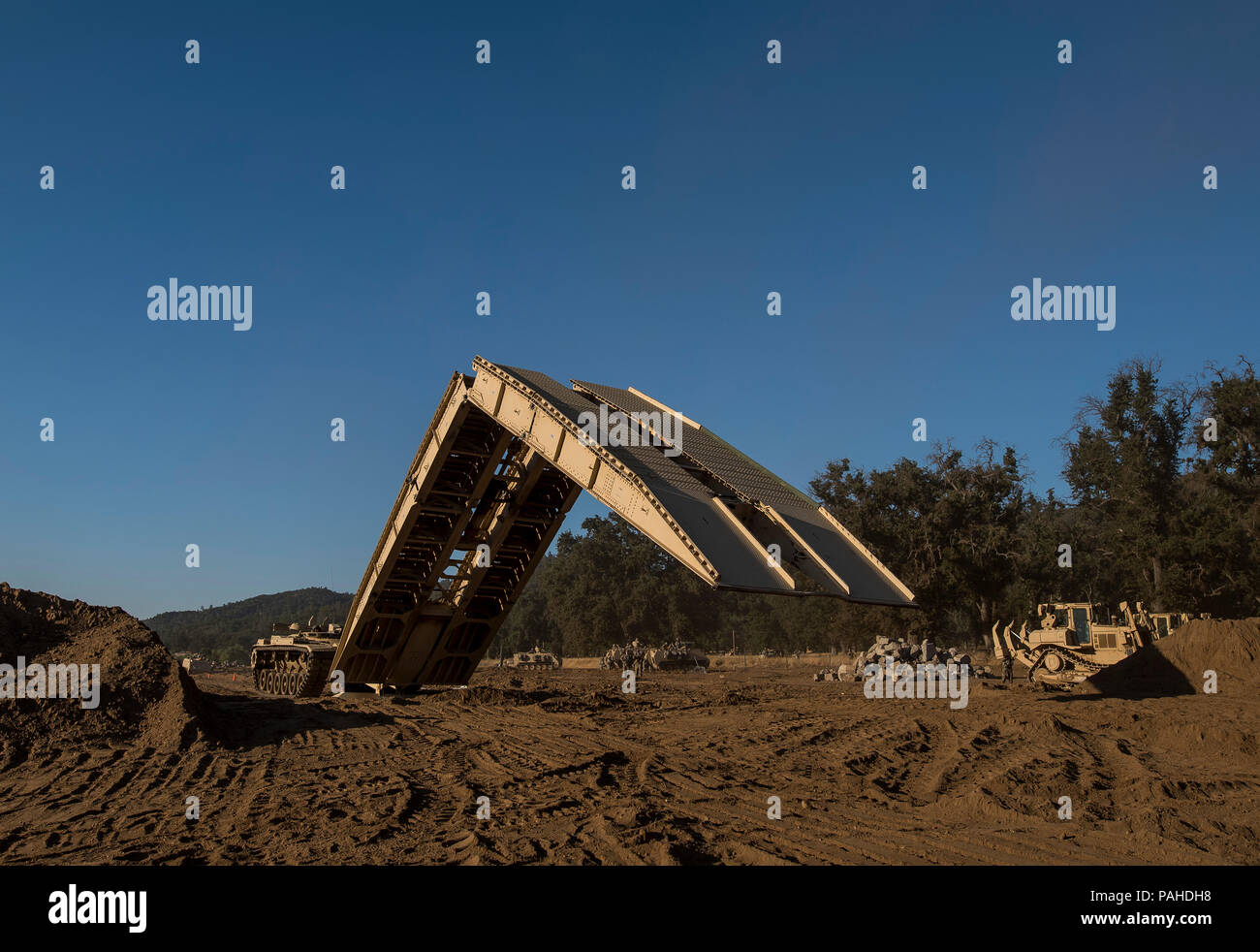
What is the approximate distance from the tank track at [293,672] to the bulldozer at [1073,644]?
1999cm

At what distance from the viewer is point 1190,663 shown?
749 inches

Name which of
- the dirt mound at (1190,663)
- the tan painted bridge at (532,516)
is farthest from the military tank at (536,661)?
the dirt mound at (1190,663)

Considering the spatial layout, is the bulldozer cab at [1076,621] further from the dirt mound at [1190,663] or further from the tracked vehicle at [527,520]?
the tracked vehicle at [527,520]

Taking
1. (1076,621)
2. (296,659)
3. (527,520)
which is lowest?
(296,659)

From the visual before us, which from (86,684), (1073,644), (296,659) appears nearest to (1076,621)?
(1073,644)

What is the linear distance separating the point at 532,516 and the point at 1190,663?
1559 cm

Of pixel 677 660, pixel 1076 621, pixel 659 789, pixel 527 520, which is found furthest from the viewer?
pixel 677 660

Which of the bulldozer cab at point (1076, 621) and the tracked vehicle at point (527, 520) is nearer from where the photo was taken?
the tracked vehicle at point (527, 520)

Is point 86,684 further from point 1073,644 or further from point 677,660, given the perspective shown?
point 677,660

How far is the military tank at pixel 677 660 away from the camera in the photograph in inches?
1753

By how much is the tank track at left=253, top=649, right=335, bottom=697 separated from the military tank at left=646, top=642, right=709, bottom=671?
2371 centimetres

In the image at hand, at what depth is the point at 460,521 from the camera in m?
16.6
